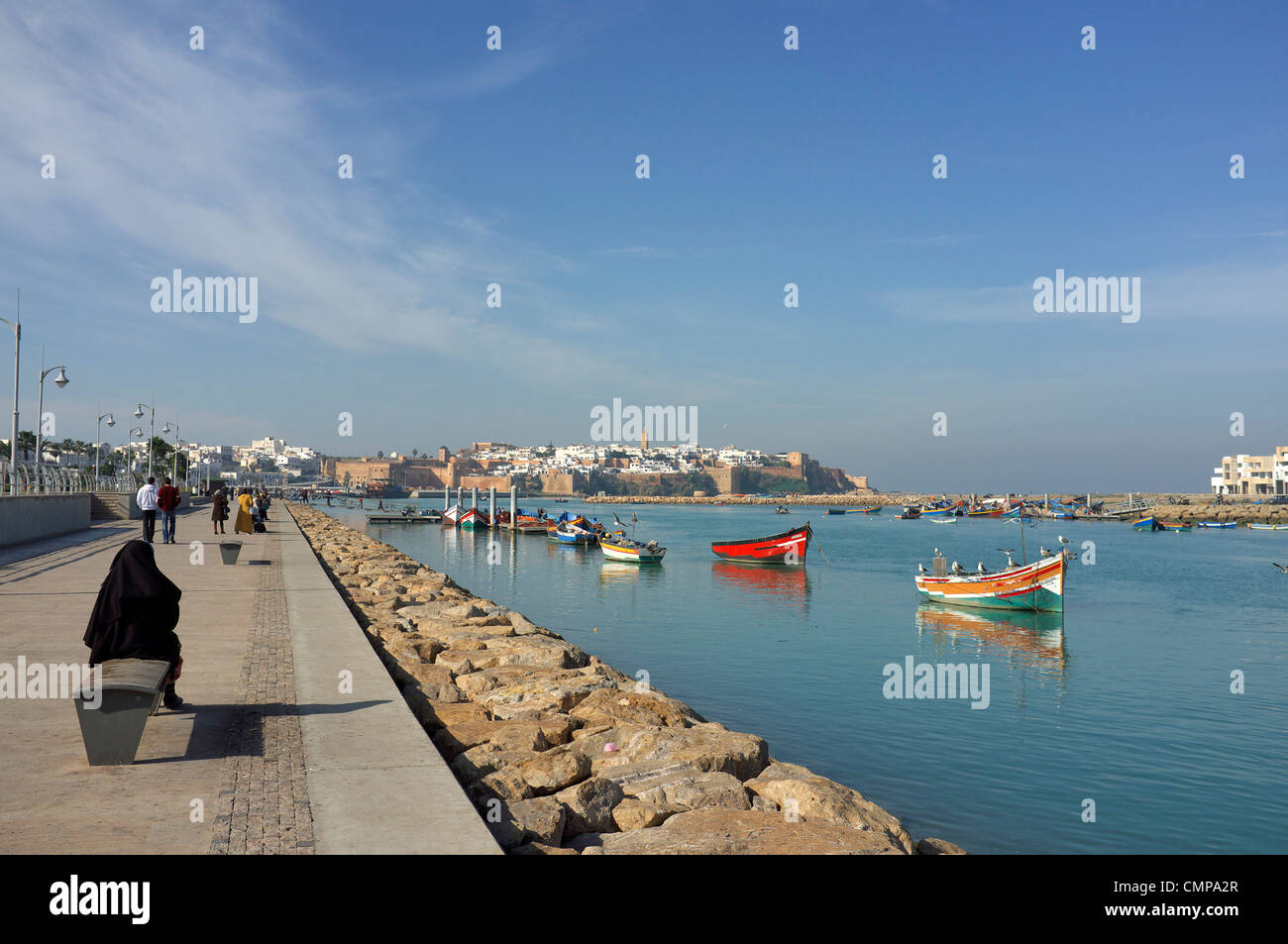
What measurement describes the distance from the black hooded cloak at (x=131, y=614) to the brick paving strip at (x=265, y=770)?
85 centimetres

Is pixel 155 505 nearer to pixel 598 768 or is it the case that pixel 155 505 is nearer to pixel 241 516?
pixel 241 516

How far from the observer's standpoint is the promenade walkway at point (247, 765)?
4.32m

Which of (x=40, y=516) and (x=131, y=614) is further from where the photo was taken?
(x=40, y=516)

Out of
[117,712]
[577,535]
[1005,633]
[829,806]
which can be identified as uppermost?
[117,712]

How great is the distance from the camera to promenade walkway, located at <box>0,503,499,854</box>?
432cm

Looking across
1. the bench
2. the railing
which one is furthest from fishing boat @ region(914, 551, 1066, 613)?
the bench

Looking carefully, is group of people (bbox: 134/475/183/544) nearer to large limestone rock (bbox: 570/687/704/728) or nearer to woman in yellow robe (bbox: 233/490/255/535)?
woman in yellow robe (bbox: 233/490/255/535)

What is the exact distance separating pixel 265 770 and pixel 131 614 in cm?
146

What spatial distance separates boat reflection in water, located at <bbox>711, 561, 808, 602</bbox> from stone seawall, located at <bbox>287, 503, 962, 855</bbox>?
72.5 feet

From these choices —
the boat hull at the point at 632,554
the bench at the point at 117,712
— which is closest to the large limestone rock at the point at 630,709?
the bench at the point at 117,712

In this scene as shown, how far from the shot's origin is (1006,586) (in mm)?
29156

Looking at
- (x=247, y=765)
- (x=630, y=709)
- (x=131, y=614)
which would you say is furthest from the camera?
(x=630, y=709)

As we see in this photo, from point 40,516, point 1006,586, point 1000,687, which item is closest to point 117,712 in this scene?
point 1000,687

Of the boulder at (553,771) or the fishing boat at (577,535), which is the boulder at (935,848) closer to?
the boulder at (553,771)
